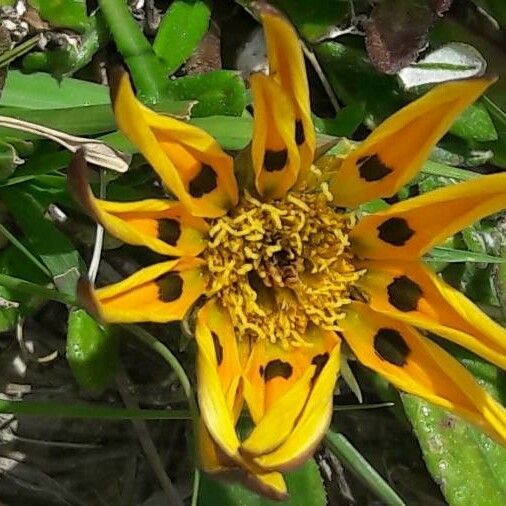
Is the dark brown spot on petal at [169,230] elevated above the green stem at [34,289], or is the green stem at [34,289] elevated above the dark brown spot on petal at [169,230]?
the dark brown spot on petal at [169,230]

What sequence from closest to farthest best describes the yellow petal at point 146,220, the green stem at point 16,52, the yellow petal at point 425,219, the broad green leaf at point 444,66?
1. the yellow petal at point 146,220
2. the yellow petal at point 425,219
3. the green stem at point 16,52
4. the broad green leaf at point 444,66

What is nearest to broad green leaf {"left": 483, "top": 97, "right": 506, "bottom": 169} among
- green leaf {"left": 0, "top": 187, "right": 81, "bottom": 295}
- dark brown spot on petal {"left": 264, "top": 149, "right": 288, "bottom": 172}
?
dark brown spot on petal {"left": 264, "top": 149, "right": 288, "bottom": 172}

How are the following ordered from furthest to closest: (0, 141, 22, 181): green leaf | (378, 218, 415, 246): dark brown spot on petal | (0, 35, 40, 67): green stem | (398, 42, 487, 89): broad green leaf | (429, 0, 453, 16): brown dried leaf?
(398, 42, 487, 89): broad green leaf → (429, 0, 453, 16): brown dried leaf → (0, 35, 40, 67): green stem → (0, 141, 22, 181): green leaf → (378, 218, 415, 246): dark brown spot on petal

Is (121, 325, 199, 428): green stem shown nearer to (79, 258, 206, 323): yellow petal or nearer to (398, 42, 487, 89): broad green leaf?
(79, 258, 206, 323): yellow petal

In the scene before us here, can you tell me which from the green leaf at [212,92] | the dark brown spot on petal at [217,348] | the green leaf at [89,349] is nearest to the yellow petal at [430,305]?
the dark brown spot on petal at [217,348]

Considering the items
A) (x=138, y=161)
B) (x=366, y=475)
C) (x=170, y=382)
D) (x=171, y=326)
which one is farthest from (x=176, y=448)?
(x=138, y=161)

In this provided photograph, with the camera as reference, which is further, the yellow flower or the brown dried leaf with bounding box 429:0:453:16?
the brown dried leaf with bounding box 429:0:453:16

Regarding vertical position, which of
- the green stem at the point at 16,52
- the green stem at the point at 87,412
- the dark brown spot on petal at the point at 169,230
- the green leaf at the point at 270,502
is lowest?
the green leaf at the point at 270,502

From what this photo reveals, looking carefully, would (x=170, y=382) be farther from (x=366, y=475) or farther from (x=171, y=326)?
(x=366, y=475)

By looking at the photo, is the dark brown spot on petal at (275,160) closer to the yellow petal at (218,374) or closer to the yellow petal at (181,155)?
the yellow petal at (181,155)
